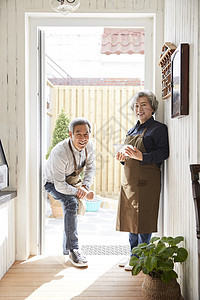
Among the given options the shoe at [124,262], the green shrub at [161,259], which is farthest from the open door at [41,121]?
the green shrub at [161,259]

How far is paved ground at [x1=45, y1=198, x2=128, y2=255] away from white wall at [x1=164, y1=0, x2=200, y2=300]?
0.77 m

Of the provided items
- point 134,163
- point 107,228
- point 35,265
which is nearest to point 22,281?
point 35,265

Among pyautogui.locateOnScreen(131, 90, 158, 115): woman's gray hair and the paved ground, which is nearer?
Result: pyautogui.locateOnScreen(131, 90, 158, 115): woman's gray hair

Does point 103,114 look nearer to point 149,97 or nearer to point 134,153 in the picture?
point 149,97

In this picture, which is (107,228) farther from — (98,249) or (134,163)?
(134,163)

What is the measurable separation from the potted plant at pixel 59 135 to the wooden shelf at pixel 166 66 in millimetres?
1027

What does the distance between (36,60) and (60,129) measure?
718 millimetres

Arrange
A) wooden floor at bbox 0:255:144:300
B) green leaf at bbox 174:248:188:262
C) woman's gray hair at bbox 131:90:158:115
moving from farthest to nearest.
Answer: woman's gray hair at bbox 131:90:158:115
wooden floor at bbox 0:255:144:300
green leaf at bbox 174:248:188:262

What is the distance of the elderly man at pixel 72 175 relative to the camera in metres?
3.01

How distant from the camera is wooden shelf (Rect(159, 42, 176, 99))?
2.54 metres

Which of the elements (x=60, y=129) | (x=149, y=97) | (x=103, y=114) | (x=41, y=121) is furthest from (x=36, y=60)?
(x=149, y=97)

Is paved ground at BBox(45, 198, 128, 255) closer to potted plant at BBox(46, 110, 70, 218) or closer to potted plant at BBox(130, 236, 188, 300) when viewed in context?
potted plant at BBox(46, 110, 70, 218)

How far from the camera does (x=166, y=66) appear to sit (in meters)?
2.74

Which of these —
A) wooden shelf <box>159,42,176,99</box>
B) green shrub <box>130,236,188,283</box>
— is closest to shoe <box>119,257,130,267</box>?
green shrub <box>130,236,188,283</box>
